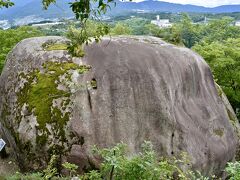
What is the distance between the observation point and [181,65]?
11.9 meters

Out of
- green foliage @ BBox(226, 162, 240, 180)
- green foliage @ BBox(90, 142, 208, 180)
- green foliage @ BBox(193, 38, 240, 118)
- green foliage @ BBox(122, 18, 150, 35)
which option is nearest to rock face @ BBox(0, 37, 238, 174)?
green foliage @ BBox(90, 142, 208, 180)

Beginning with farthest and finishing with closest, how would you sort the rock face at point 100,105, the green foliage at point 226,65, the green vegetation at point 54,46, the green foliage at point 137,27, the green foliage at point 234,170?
the green foliage at point 137,27 → the green foliage at point 226,65 → the green vegetation at point 54,46 → the rock face at point 100,105 → the green foliage at point 234,170

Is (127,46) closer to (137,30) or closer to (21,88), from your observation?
(21,88)

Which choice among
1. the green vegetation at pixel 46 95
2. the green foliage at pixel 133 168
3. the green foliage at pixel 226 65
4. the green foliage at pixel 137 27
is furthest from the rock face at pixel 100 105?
the green foliage at pixel 137 27

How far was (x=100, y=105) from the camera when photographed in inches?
395

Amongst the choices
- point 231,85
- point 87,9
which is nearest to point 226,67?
point 231,85

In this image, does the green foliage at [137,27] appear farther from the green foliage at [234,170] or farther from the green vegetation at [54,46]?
the green foliage at [234,170]

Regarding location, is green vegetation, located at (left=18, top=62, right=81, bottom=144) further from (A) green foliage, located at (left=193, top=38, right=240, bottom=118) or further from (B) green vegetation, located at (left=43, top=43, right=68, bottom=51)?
(A) green foliage, located at (left=193, top=38, right=240, bottom=118)

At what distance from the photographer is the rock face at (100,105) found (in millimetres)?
9812

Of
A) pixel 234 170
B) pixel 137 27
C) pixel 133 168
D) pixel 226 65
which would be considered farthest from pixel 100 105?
pixel 137 27

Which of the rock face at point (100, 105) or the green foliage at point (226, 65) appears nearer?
the rock face at point (100, 105)

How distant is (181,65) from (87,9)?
8.98 meters

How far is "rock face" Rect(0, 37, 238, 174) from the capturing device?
9812 mm

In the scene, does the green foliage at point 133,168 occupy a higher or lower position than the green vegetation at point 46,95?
higher
